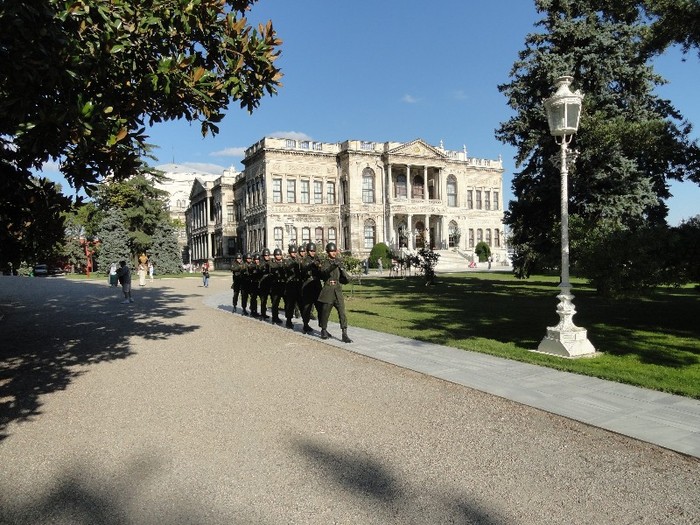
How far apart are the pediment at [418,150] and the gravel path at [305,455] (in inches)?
1980

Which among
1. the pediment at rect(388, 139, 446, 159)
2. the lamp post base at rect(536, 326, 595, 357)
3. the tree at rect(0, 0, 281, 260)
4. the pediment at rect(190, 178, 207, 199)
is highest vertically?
the pediment at rect(388, 139, 446, 159)

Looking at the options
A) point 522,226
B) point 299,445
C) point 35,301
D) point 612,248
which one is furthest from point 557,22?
point 35,301

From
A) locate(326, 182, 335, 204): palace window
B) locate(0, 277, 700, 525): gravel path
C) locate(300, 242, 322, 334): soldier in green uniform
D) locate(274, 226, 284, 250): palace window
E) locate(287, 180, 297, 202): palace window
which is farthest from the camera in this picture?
locate(326, 182, 335, 204): palace window

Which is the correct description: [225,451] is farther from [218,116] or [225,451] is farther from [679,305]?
[679,305]

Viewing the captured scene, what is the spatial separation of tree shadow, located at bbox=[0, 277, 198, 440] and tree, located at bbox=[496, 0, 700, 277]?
44.3 ft

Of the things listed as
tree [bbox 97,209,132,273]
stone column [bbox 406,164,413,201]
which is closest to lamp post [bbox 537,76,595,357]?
stone column [bbox 406,164,413,201]

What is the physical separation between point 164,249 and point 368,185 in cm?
2213

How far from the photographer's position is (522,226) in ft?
75.4

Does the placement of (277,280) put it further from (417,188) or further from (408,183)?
(417,188)

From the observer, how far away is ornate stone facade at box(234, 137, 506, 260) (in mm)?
54406

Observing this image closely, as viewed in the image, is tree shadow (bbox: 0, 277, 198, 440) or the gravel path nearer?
the gravel path

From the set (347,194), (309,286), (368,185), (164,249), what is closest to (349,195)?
(347,194)

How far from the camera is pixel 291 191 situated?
5506cm

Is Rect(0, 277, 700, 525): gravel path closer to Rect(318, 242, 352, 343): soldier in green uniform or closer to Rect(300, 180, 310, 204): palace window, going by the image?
Rect(318, 242, 352, 343): soldier in green uniform
